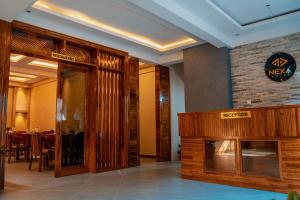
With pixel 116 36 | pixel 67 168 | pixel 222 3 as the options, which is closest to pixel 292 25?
pixel 222 3

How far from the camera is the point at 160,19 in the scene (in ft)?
15.9

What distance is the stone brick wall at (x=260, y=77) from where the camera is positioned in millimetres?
5383

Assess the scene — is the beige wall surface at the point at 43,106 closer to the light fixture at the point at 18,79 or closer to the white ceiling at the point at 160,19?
the light fixture at the point at 18,79

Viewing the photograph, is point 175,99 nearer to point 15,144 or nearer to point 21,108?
point 15,144

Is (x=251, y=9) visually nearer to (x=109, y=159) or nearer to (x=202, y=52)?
(x=202, y=52)

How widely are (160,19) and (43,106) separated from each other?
7913 mm

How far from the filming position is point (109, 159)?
19.8ft

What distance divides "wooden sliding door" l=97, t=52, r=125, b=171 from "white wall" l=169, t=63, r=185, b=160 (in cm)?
215

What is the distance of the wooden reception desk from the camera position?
3.73 m

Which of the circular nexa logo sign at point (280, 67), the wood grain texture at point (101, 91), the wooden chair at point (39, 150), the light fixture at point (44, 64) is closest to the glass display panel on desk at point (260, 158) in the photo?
the circular nexa logo sign at point (280, 67)

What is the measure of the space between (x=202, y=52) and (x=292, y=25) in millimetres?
2087

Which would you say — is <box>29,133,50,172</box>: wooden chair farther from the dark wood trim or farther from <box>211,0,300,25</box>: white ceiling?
<box>211,0,300,25</box>: white ceiling

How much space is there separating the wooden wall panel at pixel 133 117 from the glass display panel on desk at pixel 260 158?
3.17m

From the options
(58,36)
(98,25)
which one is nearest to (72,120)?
(58,36)
